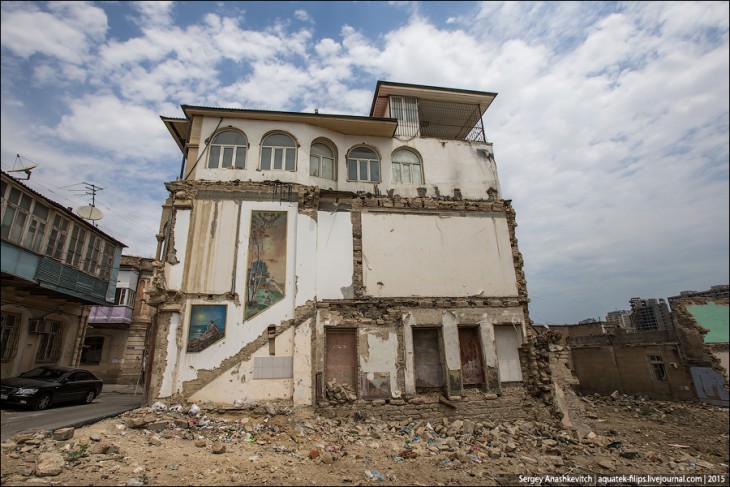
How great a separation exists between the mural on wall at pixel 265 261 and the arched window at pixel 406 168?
5.23 metres

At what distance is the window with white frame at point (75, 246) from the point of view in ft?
47.7

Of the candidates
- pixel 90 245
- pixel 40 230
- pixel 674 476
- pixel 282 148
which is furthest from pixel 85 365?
pixel 674 476

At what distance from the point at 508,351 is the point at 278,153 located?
1177 centimetres

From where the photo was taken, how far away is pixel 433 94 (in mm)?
16578

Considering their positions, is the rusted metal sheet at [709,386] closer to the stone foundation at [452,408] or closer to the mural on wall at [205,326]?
the stone foundation at [452,408]

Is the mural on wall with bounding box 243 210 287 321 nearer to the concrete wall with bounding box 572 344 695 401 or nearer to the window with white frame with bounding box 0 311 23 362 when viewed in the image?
the window with white frame with bounding box 0 311 23 362

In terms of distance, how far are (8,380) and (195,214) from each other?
704 cm

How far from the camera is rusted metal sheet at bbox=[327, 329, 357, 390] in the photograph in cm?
1228

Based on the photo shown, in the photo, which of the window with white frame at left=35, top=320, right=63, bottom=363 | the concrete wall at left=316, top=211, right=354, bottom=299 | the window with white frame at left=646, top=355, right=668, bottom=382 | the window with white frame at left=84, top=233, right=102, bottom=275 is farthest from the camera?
the window with white frame at left=646, top=355, right=668, bottom=382

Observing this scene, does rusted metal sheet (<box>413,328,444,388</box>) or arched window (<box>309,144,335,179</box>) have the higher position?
arched window (<box>309,144,335,179</box>)

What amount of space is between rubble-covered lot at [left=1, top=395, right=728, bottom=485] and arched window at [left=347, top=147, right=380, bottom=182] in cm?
900

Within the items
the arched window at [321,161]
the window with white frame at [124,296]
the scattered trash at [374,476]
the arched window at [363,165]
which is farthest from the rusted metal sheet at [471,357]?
the window with white frame at [124,296]

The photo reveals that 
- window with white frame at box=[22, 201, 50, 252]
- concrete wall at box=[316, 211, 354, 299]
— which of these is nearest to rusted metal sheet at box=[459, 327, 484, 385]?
concrete wall at box=[316, 211, 354, 299]

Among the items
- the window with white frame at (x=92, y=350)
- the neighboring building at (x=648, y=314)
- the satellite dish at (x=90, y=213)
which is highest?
the satellite dish at (x=90, y=213)
